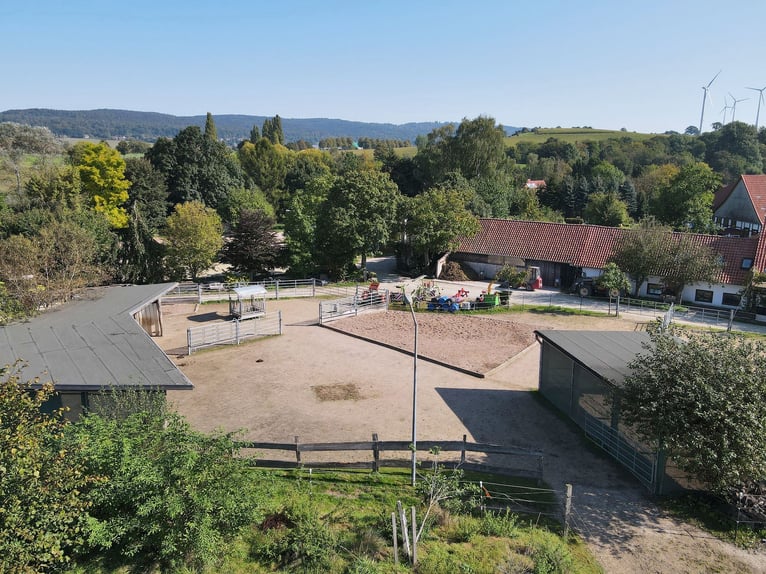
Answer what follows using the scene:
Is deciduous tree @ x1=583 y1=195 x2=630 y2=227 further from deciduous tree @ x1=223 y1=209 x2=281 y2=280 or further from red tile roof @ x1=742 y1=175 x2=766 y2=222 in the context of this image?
deciduous tree @ x1=223 y1=209 x2=281 y2=280

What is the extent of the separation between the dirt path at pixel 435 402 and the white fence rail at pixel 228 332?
657mm

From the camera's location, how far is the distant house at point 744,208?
50500 mm

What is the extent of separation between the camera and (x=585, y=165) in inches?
3787

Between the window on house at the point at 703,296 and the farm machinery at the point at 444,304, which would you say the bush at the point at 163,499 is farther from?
the window on house at the point at 703,296

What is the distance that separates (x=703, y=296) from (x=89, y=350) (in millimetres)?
34938

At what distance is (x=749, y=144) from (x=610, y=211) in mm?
71700

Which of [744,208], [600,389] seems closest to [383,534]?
[600,389]

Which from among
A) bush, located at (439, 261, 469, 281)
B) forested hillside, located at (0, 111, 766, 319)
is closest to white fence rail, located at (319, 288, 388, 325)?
forested hillside, located at (0, 111, 766, 319)

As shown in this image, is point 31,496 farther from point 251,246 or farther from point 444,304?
point 251,246

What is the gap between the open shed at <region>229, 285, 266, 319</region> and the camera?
28.6 m

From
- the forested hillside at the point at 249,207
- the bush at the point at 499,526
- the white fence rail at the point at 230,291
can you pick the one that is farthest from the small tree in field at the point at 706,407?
the white fence rail at the point at 230,291

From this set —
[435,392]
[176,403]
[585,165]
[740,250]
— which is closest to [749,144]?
[585,165]

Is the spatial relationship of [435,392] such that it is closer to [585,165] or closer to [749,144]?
[585,165]

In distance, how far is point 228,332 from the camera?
2623 cm
